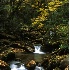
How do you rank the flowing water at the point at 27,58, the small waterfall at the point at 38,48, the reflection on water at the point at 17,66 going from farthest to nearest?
the small waterfall at the point at 38,48, the flowing water at the point at 27,58, the reflection on water at the point at 17,66

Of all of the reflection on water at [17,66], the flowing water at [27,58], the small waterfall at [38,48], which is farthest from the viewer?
the small waterfall at [38,48]

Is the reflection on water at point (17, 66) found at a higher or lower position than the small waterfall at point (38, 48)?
higher

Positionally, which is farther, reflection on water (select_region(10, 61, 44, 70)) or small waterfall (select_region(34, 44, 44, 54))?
small waterfall (select_region(34, 44, 44, 54))

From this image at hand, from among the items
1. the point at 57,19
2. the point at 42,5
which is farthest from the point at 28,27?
the point at 57,19

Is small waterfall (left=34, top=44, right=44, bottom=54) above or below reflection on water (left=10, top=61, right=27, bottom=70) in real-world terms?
below

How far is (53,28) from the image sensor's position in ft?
30.2

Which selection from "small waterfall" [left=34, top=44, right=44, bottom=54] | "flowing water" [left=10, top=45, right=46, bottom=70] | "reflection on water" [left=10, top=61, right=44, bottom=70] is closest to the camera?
"reflection on water" [left=10, top=61, right=44, bottom=70]

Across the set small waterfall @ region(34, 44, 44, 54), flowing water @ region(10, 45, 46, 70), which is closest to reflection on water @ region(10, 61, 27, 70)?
flowing water @ region(10, 45, 46, 70)

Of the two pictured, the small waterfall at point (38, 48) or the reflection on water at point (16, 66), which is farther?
the small waterfall at point (38, 48)

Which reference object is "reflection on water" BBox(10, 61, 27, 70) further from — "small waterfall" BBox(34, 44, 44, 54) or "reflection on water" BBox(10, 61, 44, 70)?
"small waterfall" BBox(34, 44, 44, 54)

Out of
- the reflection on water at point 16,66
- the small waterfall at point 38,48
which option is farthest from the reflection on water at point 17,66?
the small waterfall at point 38,48

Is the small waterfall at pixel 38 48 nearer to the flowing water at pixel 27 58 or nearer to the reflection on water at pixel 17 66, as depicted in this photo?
the flowing water at pixel 27 58

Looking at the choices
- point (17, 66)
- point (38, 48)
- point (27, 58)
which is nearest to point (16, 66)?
point (17, 66)

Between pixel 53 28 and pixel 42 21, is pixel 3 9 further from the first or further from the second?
pixel 53 28
